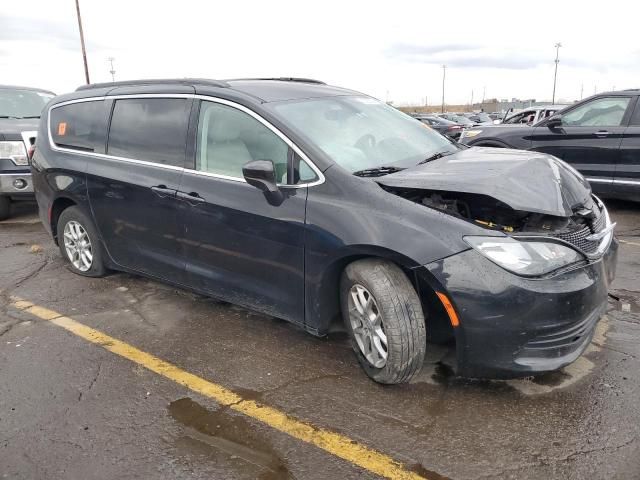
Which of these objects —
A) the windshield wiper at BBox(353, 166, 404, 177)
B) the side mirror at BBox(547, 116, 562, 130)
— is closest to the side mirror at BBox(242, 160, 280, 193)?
the windshield wiper at BBox(353, 166, 404, 177)

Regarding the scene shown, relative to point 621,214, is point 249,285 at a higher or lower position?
higher

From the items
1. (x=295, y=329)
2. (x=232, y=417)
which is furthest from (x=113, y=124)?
(x=232, y=417)

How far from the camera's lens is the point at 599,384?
301cm

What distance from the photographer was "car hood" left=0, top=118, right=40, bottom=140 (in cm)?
714

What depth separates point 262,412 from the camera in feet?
9.43

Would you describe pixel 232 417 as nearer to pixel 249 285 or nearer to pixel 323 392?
pixel 323 392

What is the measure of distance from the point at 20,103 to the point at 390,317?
828 centimetres

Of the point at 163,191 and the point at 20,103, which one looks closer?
the point at 163,191

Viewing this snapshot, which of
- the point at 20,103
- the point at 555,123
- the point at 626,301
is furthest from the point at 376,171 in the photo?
the point at 20,103

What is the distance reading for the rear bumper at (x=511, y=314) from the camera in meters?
2.61

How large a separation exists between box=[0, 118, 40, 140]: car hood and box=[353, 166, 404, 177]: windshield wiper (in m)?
5.91

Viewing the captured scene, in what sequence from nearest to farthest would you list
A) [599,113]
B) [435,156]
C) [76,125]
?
1. [435,156]
2. [76,125]
3. [599,113]

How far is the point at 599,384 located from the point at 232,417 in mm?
2037

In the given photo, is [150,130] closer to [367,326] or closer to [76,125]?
[76,125]
